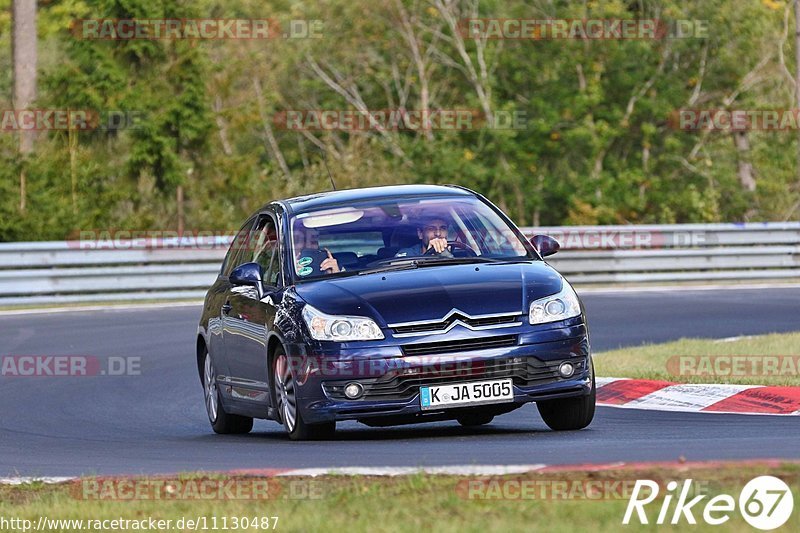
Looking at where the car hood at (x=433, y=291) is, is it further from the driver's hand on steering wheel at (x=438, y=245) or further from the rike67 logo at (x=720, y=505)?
the rike67 logo at (x=720, y=505)

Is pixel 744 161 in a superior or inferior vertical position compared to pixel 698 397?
inferior

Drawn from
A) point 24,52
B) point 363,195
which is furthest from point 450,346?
point 24,52

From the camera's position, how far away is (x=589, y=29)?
4453 cm

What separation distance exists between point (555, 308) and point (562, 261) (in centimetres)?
1638

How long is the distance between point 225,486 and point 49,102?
2662cm

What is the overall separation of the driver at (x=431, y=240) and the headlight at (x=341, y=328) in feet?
3.44

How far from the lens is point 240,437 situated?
38.0ft

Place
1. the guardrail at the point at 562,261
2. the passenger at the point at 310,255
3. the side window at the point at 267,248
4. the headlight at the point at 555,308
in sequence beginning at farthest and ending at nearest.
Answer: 1. the guardrail at the point at 562,261
2. the side window at the point at 267,248
3. the passenger at the point at 310,255
4. the headlight at the point at 555,308

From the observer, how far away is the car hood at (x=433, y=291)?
9.49 meters

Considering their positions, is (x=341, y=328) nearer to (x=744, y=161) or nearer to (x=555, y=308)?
(x=555, y=308)

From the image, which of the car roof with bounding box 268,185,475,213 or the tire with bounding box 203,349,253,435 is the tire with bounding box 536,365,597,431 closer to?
→ the car roof with bounding box 268,185,475,213

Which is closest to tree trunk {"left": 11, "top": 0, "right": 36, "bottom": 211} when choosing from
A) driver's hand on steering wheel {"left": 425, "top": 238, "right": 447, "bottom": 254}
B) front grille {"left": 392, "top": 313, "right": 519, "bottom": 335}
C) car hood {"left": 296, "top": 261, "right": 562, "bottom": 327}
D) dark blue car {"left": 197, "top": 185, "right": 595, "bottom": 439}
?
dark blue car {"left": 197, "top": 185, "right": 595, "bottom": 439}

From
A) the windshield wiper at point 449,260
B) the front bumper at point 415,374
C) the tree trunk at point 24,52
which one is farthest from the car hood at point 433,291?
the tree trunk at point 24,52

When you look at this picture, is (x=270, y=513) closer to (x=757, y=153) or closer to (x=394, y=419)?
(x=394, y=419)
